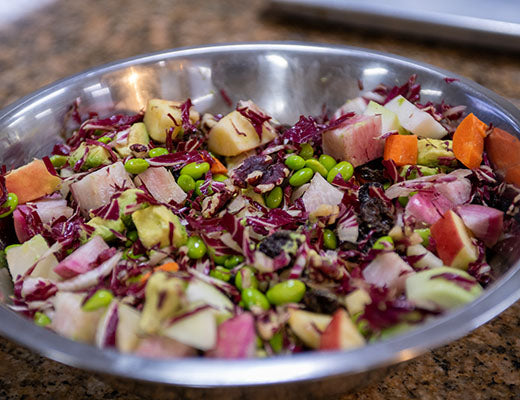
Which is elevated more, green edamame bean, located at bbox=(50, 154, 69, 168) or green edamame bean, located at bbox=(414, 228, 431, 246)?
green edamame bean, located at bbox=(50, 154, 69, 168)

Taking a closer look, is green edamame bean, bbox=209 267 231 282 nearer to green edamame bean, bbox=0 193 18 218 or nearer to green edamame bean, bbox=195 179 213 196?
green edamame bean, bbox=195 179 213 196

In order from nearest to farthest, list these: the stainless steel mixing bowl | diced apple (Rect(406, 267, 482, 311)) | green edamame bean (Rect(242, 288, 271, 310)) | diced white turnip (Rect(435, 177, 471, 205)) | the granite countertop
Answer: the stainless steel mixing bowl → diced apple (Rect(406, 267, 482, 311)) → green edamame bean (Rect(242, 288, 271, 310)) → the granite countertop → diced white turnip (Rect(435, 177, 471, 205))

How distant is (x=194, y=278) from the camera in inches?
51.1

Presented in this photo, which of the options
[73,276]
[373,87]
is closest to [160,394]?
[73,276]

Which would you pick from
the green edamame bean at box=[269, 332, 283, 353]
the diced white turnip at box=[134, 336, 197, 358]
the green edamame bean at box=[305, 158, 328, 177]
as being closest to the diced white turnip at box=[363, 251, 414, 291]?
the green edamame bean at box=[269, 332, 283, 353]

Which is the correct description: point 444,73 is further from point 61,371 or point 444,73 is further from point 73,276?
point 61,371

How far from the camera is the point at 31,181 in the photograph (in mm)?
1762

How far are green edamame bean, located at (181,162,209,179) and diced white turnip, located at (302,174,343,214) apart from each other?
1.22 ft

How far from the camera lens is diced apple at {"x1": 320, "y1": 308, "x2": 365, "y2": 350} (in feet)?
3.61

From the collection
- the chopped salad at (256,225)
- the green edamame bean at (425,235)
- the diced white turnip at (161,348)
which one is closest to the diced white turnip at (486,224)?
the chopped salad at (256,225)

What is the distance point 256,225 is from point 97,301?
21.3 inches

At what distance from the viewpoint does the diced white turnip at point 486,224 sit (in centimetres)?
154

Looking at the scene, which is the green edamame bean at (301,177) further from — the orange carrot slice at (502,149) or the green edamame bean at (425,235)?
the orange carrot slice at (502,149)

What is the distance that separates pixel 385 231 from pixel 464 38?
2.14 meters
